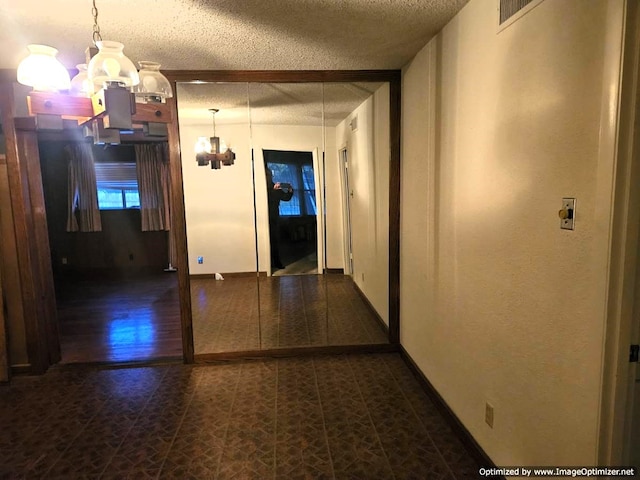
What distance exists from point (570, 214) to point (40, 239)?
380cm

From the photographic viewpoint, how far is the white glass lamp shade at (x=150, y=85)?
61.4 inches

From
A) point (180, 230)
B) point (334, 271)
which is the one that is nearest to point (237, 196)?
point (180, 230)

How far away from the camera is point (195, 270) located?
393 centimetres

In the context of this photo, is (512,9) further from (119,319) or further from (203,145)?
(119,319)

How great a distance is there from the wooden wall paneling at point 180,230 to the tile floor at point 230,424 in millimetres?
276

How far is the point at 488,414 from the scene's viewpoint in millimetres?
2004

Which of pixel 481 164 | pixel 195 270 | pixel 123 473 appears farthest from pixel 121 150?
pixel 481 164

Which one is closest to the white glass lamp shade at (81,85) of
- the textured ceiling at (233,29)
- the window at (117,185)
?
the textured ceiling at (233,29)

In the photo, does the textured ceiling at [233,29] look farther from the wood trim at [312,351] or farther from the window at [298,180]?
the wood trim at [312,351]

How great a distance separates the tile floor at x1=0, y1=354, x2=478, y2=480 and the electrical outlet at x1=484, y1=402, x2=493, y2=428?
0.93ft

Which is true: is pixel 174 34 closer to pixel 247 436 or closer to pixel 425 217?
pixel 425 217

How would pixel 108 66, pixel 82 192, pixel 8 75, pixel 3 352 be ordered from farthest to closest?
pixel 82 192 → pixel 3 352 → pixel 8 75 → pixel 108 66

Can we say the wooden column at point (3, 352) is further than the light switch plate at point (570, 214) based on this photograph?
Yes

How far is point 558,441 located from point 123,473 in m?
2.14
